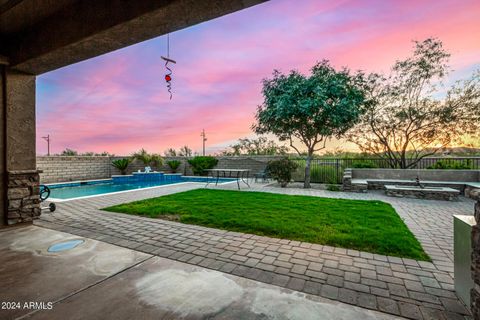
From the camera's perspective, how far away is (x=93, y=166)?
1291 centimetres

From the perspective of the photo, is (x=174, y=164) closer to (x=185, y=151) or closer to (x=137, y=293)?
(x=185, y=151)

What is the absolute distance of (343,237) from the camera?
10.6 ft

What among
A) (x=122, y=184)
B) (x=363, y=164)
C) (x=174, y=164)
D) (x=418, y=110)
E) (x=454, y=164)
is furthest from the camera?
(x=174, y=164)

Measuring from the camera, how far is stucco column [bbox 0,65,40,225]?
12.4ft

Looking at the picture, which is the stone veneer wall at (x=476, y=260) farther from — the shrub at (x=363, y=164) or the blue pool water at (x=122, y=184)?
the blue pool water at (x=122, y=184)

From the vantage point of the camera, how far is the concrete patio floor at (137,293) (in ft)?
5.43

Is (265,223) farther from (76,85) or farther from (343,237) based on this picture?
(76,85)

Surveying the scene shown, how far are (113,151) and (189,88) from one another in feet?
25.7

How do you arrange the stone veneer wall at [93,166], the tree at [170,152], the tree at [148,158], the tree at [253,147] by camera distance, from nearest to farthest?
the stone veneer wall at [93,166]
the tree at [148,158]
the tree at [253,147]
the tree at [170,152]

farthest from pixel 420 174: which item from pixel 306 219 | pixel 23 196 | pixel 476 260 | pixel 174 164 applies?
pixel 174 164

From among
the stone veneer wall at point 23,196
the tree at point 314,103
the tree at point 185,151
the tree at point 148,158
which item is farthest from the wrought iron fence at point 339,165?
the stone veneer wall at point 23,196

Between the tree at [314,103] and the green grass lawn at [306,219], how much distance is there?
385 centimetres

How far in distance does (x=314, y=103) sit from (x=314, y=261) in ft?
22.6

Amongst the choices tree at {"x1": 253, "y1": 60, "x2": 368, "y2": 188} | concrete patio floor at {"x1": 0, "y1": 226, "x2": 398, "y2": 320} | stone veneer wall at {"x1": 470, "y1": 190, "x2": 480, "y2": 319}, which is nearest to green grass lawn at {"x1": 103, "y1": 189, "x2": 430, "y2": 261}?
stone veneer wall at {"x1": 470, "y1": 190, "x2": 480, "y2": 319}
